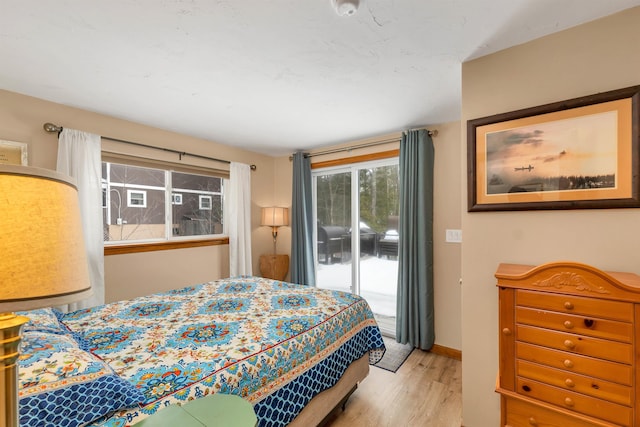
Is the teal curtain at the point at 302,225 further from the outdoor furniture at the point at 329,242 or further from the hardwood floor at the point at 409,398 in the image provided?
the hardwood floor at the point at 409,398

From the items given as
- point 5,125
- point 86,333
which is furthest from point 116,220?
point 86,333

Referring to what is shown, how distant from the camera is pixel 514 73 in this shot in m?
1.67

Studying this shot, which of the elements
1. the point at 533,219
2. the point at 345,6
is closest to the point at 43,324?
the point at 345,6

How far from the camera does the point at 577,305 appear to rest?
1255 millimetres

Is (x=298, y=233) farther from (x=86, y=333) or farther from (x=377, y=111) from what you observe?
(x=86, y=333)

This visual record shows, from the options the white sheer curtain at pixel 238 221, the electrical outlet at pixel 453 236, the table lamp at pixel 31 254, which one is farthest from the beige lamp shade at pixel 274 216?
the table lamp at pixel 31 254

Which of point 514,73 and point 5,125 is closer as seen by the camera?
point 514,73

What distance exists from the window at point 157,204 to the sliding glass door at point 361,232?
1.55 meters

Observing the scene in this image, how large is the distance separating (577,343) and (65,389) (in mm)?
2070

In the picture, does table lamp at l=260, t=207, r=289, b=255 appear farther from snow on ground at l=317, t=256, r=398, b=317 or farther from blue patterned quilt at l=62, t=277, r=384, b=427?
blue patterned quilt at l=62, t=277, r=384, b=427

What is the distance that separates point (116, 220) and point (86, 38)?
74.3 inches

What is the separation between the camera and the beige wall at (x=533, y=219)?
139cm

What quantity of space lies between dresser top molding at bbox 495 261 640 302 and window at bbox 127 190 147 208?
11.3ft

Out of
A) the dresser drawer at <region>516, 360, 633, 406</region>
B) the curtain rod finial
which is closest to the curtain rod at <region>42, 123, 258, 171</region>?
the curtain rod finial
